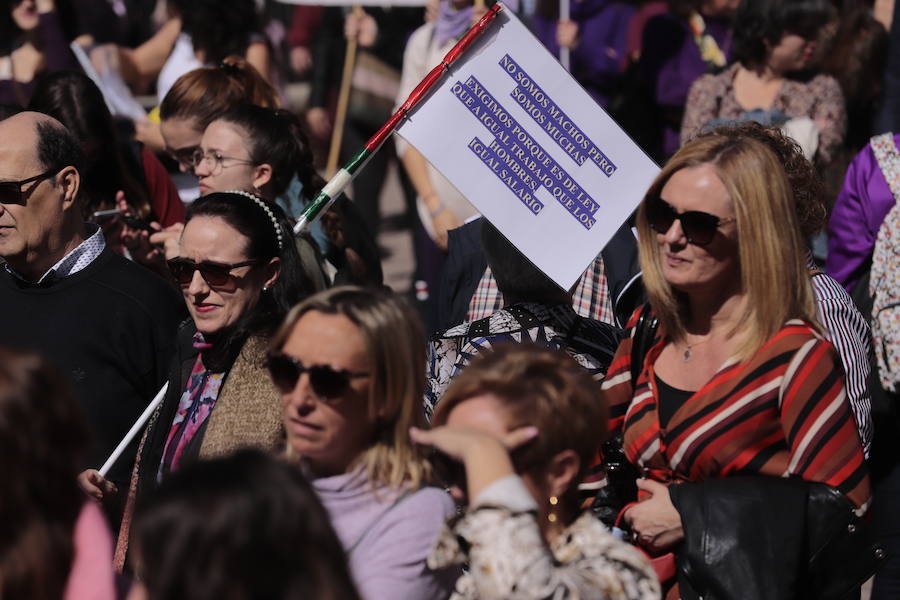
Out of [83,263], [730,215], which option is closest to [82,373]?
[83,263]

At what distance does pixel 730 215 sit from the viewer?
3.34m

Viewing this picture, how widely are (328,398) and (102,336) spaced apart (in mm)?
1543

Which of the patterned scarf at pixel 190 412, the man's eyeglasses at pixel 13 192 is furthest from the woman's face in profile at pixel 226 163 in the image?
the patterned scarf at pixel 190 412

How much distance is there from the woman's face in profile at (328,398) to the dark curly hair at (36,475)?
605 mm

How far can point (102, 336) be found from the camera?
4.23 m

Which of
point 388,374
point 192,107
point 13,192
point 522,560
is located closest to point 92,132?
point 192,107

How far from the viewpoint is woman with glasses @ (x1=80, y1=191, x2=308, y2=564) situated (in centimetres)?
357

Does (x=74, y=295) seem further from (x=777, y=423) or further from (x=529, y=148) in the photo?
(x=777, y=423)

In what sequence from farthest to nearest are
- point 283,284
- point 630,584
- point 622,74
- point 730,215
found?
point 622,74
point 283,284
point 730,215
point 630,584

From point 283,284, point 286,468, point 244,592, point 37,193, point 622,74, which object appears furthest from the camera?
point 622,74

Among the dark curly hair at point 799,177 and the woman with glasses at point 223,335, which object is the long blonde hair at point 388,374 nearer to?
the woman with glasses at point 223,335

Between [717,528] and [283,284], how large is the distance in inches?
59.1

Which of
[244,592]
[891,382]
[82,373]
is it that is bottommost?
[82,373]

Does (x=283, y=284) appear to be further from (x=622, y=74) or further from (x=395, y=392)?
(x=622, y=74)
